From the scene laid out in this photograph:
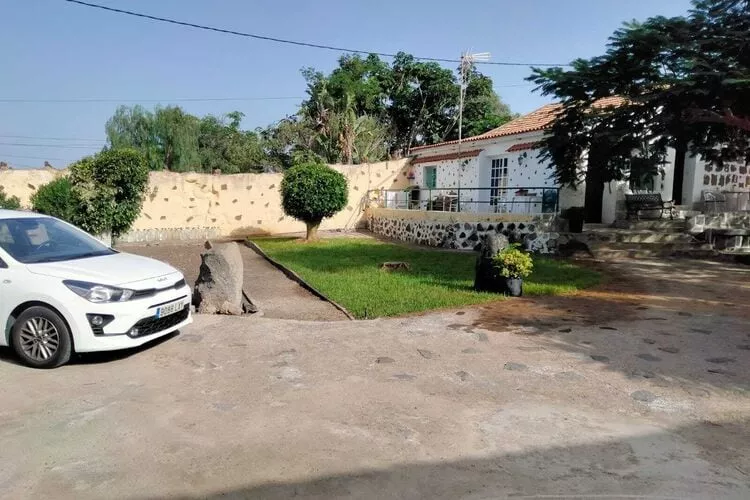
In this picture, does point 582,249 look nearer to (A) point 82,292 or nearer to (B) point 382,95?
(A) point 82,292

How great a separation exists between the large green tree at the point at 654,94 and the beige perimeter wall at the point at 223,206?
38.1 ft

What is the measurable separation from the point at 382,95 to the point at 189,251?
20347mm

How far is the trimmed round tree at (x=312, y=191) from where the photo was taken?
1712 cm

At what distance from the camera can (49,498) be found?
310cm

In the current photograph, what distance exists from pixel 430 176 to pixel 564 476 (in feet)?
68.6

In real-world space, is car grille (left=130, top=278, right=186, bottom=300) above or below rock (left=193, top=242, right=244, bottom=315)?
above

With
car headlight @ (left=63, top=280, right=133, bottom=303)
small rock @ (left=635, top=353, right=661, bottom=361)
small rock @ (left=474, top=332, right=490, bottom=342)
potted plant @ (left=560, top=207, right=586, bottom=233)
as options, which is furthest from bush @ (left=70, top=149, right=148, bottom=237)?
small rock @ (left=635, top=353, right=661, bottom=361)

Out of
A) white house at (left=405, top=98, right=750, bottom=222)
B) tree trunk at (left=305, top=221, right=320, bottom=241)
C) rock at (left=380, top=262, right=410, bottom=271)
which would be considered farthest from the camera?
tree trunk at (left=305, top=221, right=320, bottom=241)

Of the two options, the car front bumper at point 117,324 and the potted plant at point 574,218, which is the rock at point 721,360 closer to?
the car front bumper at point 117,324

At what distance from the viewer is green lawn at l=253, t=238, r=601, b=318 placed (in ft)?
28.8

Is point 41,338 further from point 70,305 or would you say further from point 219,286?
point 219,286

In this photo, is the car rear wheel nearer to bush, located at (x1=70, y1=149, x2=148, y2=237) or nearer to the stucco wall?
bush, located at (x1=70, y1=149, x2=148, y2=237)

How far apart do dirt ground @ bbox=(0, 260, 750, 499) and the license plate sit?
1.52ft

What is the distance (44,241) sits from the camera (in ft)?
20.6
